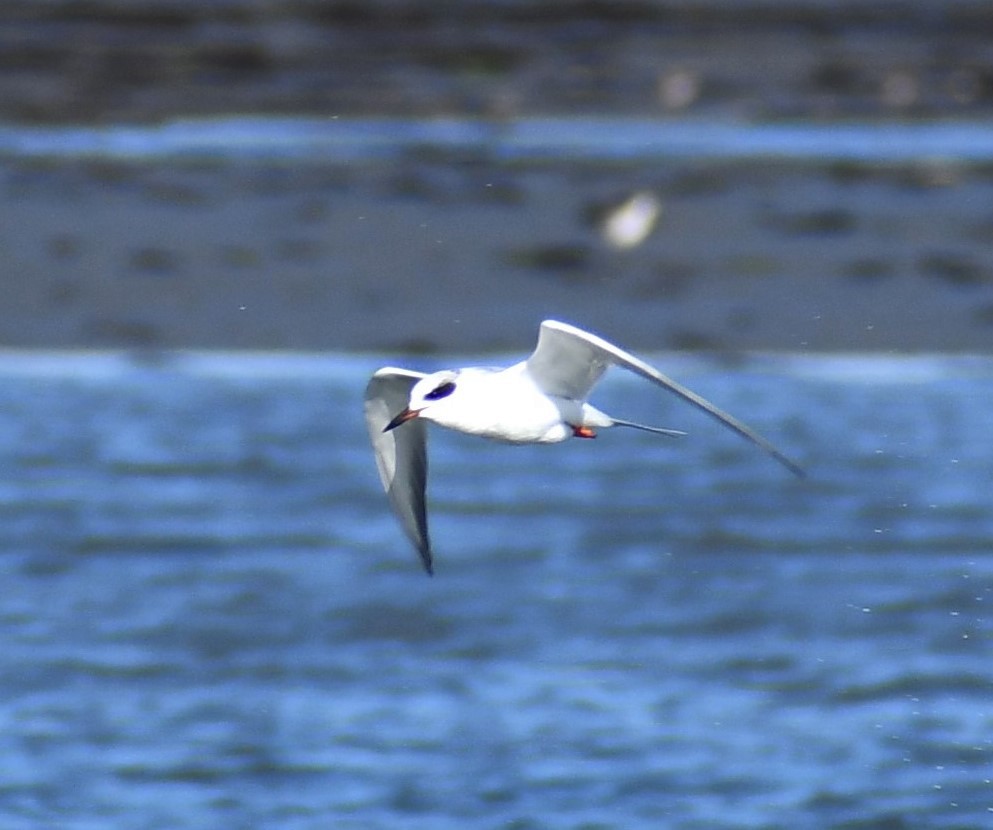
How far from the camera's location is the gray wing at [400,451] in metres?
9.20

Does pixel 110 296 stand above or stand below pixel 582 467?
above

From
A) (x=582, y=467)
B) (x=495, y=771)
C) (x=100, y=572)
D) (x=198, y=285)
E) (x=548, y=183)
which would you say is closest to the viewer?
(x=495, y=771)

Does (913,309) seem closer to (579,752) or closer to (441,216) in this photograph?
(441,216)

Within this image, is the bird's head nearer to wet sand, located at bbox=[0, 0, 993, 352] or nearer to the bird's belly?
the bird's belly

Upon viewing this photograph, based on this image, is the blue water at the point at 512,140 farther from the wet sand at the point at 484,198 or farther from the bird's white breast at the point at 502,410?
the bird's white breast at the point at 502,410

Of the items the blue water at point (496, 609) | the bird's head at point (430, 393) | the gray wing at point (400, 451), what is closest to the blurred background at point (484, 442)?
the blue water at point (496, 609)

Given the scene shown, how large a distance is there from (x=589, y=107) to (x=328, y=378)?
17.6 ft

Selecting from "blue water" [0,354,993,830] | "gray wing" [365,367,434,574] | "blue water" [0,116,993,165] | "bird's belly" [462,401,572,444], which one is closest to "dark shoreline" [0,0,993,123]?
"blue water" [0,116,993,165]

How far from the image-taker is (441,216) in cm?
2055

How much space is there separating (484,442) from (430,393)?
11.0 m

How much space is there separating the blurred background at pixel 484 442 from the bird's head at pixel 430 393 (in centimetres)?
368

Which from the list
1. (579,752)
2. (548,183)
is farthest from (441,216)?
(579,752)

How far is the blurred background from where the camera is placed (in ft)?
40.6

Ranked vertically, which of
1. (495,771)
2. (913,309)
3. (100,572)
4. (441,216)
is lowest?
(495,771)
